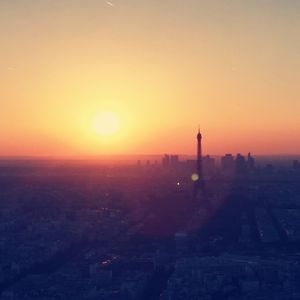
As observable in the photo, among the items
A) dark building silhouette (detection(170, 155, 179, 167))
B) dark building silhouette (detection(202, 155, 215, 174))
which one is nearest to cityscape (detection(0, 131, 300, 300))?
dark building silhouette (detection(202, 155, 215, 174))

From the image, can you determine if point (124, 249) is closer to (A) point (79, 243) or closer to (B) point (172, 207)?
(A) point (79, 243)

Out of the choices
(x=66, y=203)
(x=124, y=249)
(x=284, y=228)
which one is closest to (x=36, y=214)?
(x=66, y=203)

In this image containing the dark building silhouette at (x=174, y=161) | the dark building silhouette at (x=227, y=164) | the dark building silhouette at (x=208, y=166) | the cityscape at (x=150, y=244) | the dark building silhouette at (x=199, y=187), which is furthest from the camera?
the dark building silhouette at (x=227, y=164)

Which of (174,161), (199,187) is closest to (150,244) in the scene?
(199,187)

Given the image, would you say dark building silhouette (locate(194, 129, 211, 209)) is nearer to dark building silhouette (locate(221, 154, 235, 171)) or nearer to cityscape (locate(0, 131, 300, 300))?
cityscape (locate(0, 131, 300, 300))

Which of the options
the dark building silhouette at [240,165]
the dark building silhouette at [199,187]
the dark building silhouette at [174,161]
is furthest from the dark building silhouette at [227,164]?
the dark building silhouette at [199,187]

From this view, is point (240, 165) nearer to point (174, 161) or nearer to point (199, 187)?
point (174, 161)

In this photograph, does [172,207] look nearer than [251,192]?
Yes

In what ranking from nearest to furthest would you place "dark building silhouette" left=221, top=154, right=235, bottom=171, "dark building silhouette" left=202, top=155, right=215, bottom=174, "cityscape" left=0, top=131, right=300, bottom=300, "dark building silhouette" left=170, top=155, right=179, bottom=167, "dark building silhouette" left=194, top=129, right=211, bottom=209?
"cityscape" left=0, top=131, right=300, bottom=300
"dark building silhouette" left=194, top=129, right=211, bottom=209
"dark building silhouette" left=202, top=155, right=215, bottom=174
"dark building silhouette" left=170, top=155, right=179, bottom=167
"dark building silhouette" left=221, top=154, right=235, bottom=171

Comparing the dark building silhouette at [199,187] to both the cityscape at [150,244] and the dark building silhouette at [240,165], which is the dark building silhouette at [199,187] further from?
the dark building silhouette at [240,165]
